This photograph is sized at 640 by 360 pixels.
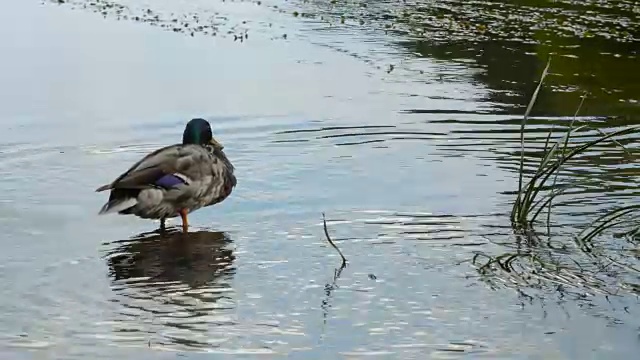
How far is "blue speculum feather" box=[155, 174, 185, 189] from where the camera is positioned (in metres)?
7.70

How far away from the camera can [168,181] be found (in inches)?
304

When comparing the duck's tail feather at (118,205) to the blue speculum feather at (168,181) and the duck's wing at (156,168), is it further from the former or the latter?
the blue speculum feather at (168,181)

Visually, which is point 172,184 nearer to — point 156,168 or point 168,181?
point 168,181

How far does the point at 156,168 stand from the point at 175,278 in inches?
44.2

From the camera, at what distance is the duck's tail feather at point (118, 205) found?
750cm

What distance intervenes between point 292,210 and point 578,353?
9.76ft

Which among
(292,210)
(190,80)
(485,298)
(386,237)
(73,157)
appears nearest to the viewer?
(485,298)

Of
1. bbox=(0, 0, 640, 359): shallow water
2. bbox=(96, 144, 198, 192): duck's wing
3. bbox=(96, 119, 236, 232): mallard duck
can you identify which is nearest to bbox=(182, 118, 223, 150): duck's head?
bbox=(96, 119, 236, 232): mallard duck

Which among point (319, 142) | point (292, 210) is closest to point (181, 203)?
point (292, 210)

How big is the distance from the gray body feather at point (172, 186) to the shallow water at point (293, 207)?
0.65 ft

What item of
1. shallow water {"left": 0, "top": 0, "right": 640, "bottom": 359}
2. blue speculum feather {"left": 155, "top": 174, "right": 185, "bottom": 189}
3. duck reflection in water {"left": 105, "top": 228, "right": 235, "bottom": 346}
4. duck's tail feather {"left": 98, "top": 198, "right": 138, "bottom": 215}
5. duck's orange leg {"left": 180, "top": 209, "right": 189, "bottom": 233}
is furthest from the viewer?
duck's orange leg {"left": 180, "top": 209, "right": 189, "bottom": 233}

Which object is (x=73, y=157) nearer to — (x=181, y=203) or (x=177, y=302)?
(x=181, y=203)

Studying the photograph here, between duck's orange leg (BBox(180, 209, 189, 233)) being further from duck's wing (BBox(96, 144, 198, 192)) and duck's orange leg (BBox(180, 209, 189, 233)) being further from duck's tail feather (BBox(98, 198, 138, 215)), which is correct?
duck's tail feather (BBox(98, 198, 138, 215))

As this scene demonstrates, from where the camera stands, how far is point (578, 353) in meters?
5.69
